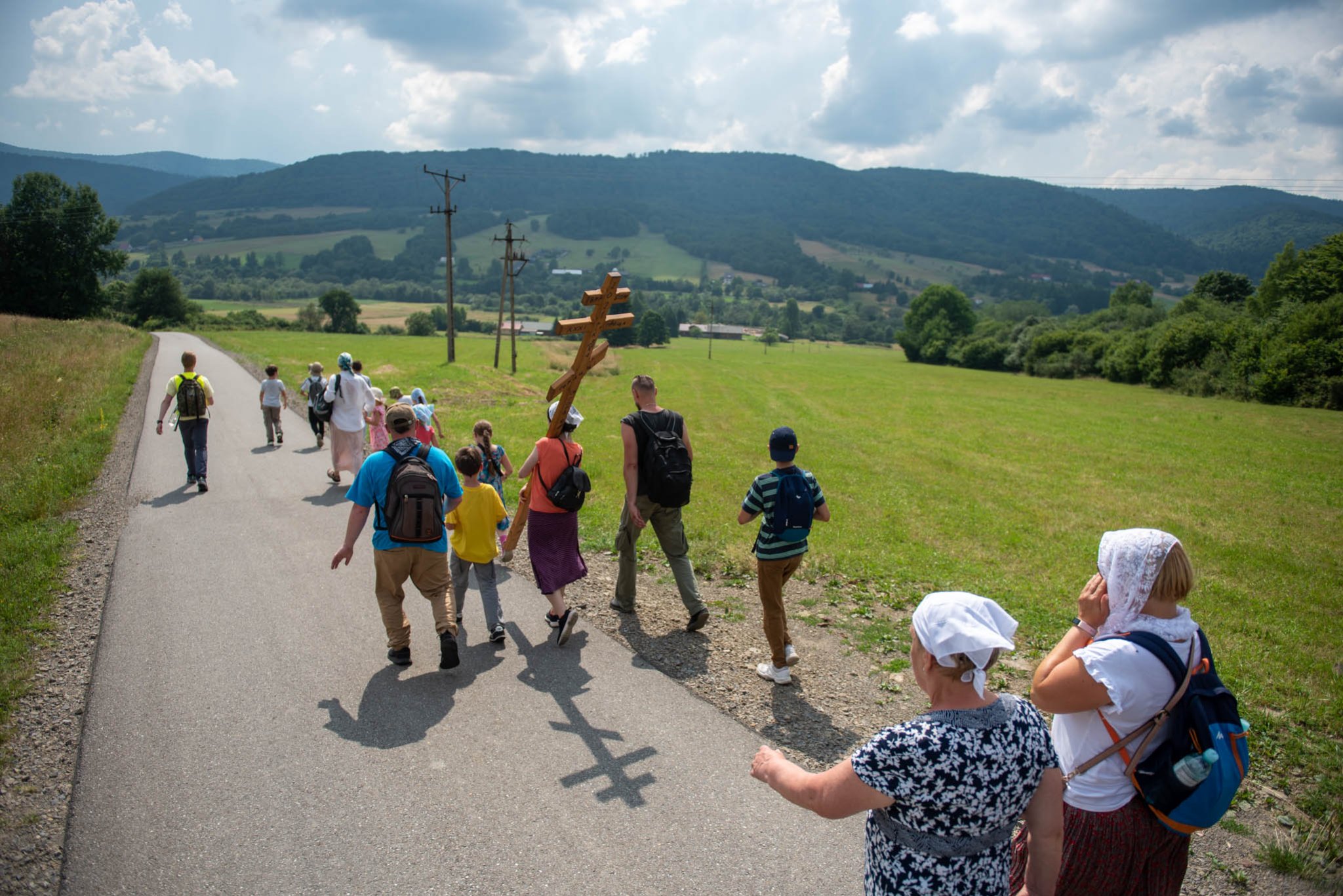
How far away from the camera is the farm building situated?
127 meters

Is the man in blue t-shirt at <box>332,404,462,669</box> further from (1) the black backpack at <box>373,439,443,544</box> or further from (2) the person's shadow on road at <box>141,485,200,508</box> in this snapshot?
(2) the person's shadow on road at <box>141,485,200,508</box>

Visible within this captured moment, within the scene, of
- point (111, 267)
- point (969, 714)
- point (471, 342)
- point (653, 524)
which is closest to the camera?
point (969, 714)

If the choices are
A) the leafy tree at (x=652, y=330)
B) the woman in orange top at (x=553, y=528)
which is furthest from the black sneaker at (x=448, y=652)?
the leafy tree at (x=652, y=330)

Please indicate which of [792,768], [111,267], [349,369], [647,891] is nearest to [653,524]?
[647,891]

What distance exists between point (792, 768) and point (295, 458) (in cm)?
1357

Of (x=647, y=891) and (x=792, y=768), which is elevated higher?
(x=792, y=768)

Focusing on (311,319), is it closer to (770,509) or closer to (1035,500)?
(1035,500)

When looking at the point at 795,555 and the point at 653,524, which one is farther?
the point at 653,524

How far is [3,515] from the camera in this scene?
927 cm

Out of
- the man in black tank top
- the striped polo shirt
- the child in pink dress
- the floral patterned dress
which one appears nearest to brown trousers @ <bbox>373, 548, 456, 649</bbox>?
the man in black tank top

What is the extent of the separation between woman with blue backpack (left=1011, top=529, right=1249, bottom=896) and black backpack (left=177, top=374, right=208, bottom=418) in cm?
1180

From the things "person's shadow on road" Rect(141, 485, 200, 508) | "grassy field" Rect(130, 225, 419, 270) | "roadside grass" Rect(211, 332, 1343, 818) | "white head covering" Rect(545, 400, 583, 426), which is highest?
"grassy field" Rect(130, 225, 419, 270)

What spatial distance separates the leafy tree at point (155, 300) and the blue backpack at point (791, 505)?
84.4 metres

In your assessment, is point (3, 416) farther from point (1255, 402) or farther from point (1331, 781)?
point (1255, 402)
